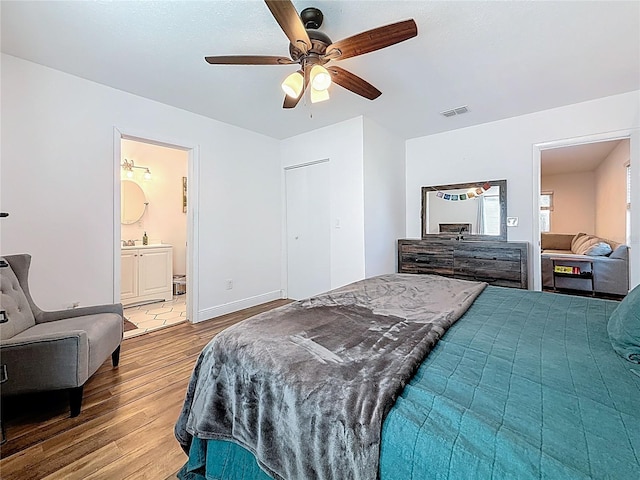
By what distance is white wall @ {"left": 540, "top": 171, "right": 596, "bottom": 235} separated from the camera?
264 inches

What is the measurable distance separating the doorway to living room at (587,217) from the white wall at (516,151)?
223 mm

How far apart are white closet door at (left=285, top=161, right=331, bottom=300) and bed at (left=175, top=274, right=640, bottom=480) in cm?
260

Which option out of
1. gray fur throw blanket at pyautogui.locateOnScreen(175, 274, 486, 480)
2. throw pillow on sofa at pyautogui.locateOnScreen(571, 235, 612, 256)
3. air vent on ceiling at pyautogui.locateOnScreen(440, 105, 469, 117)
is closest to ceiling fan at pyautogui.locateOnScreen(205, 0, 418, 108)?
gray fur throw blanket at pyautogui.locateOnScreen(175, 274, 486, 480)

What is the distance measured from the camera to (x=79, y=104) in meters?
2.56

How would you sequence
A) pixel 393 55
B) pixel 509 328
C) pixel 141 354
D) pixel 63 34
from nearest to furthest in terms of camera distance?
pixel 509 328 < pixel 63 34 < pixel 393 55 < pixel 141 354

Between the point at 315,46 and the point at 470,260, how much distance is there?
2.98 metres

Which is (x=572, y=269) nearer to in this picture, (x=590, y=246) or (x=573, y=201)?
(x=590, y=246)

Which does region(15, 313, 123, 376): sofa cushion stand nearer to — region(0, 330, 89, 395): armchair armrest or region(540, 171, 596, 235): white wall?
region(0, 330, 89, 395): armchair armrest

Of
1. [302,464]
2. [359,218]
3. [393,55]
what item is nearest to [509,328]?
[302,464]

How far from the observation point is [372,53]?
2170mm

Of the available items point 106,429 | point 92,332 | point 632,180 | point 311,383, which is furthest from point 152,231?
point 632,180

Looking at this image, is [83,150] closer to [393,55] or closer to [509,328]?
[393,55]

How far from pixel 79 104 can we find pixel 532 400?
3.70 metres

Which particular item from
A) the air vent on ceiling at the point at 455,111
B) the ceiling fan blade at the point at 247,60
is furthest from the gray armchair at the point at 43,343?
the air vent on ceiling at the point at 455,111
